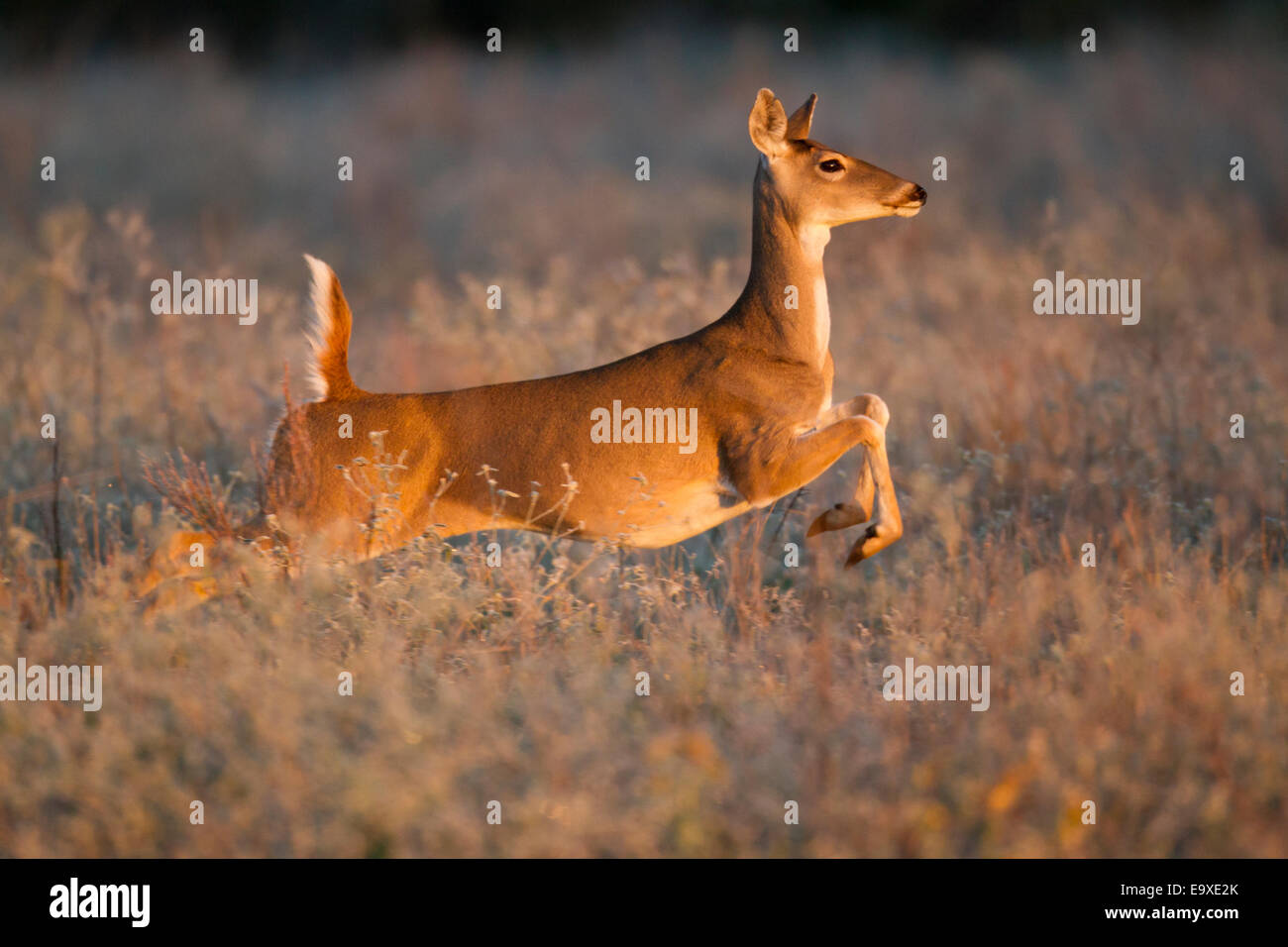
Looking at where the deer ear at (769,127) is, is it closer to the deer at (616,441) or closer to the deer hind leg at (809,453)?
the deer at (616,441)

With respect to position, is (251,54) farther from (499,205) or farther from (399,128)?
(499,205)

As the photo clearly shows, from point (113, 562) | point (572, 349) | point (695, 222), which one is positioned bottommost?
point (113, 562)

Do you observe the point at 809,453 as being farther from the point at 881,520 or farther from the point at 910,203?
the point at 910,203

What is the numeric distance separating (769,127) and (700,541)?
2246 millimetres

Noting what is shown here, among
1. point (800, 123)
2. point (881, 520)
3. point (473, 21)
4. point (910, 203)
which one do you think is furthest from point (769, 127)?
point (473, 21)

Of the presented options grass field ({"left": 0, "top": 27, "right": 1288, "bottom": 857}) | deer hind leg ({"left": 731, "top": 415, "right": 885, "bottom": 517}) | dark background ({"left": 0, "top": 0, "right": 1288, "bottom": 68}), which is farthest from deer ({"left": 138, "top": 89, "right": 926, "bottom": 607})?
dark background ({"left": 0, "top": 0, "right": 1288, "bottom": 68})

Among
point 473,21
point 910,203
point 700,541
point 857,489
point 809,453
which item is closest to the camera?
point 809,453

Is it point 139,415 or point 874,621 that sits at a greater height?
point 139,415

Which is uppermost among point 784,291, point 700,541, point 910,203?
point 910,203

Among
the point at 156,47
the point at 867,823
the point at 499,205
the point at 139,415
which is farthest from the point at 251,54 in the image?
the point at 867,823

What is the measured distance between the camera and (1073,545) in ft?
20.8

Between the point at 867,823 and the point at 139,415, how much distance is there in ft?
19.6

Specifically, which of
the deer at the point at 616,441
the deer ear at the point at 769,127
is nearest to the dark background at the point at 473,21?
the deer ear at the point at 769,127

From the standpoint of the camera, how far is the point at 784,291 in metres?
5.60
